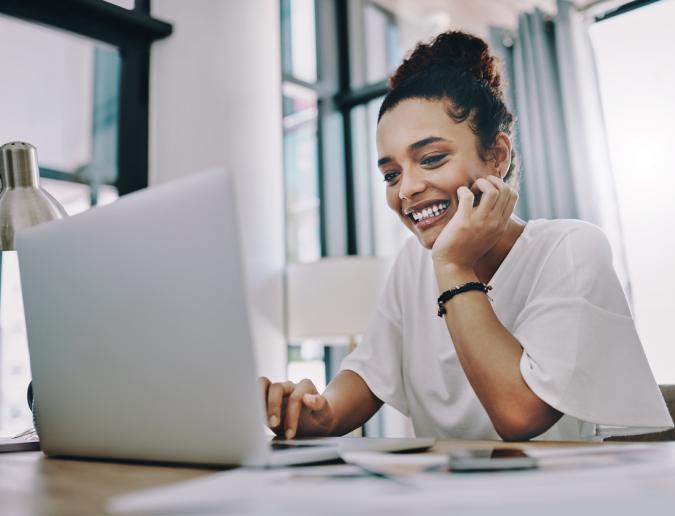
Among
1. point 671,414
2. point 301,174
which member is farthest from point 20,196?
point 301,174

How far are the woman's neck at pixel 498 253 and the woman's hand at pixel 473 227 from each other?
0.35 feet

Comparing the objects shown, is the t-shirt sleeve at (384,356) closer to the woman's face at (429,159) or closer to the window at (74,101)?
the woman's face at (429,159)

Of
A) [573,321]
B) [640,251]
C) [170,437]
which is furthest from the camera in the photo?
[640,251]

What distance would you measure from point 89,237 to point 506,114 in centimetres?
101

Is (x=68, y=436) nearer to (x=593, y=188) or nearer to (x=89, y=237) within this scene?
(x=89, y=237)

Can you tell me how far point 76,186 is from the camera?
3.07 meters

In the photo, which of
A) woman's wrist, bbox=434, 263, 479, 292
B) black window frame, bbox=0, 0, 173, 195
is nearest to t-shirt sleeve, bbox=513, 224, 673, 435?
woman's wrist, bbox=434, 263, 479, 292

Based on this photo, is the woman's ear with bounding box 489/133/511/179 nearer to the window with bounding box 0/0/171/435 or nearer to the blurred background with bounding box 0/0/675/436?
the blurred background with bounding box 0/0/675/436

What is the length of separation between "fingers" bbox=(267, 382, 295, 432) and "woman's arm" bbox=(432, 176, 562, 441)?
284mm

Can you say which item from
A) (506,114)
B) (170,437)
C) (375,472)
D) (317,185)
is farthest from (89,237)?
(317,185)

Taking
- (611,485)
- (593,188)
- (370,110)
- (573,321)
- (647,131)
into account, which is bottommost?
(611,485)

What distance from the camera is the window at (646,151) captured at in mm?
2844

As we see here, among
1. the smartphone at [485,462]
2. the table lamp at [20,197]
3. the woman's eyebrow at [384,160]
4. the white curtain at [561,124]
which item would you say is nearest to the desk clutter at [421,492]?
the smartphone at [485,462]

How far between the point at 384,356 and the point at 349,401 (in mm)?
168
